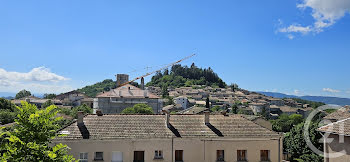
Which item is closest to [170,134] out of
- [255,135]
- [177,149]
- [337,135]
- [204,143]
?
[177,149]

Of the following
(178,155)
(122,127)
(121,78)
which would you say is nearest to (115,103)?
(121,78)

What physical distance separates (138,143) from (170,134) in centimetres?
244

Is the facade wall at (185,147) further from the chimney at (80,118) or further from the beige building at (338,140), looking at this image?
the beige building at (338,140)

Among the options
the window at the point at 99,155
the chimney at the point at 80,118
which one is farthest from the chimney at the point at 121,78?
the window at the point at 99,155

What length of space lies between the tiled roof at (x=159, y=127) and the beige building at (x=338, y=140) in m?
6.12

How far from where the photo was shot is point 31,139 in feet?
35.8

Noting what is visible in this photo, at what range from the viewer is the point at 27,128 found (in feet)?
35.9

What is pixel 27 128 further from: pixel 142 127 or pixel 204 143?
pixel 204 143

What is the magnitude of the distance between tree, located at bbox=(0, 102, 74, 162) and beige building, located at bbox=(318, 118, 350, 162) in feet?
44.1

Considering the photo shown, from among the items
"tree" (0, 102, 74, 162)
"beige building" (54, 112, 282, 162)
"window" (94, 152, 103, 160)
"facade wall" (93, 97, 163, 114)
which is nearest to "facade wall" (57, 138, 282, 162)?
"beige building" (54, 112, 282, 162)

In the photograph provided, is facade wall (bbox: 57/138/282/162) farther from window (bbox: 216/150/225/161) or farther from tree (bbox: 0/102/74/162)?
tree (bbox: 0/102/74/162)

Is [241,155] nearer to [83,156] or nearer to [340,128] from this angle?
[340,128]

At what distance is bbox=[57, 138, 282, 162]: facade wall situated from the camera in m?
20.0

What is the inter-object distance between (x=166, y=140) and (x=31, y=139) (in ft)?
36.5
